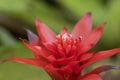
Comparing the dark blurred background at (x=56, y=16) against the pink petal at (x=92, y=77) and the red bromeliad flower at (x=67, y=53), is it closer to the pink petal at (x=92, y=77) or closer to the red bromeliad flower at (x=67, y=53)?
the red bromeliad flower at (x=67, y=53)

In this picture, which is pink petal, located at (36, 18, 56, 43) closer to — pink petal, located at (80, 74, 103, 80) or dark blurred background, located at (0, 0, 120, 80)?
pink petal, located at (80, 74, 103, 80)

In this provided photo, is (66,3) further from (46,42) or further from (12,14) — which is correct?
(46,42)

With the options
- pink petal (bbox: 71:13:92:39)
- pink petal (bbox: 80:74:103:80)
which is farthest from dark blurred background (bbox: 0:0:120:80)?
pink petal (bbox: 80:74:103:80)

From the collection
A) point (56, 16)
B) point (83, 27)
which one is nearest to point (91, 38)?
point (83, 27)

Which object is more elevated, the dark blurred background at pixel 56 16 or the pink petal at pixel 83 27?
the dark blurred background at pixel 56 16

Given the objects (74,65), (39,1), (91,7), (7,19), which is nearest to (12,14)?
(7,19)

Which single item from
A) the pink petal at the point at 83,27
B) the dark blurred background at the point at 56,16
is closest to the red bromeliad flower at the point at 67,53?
the pink petal at the point at 83,27

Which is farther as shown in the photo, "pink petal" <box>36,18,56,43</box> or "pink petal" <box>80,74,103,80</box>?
"pink petal" <box>36,18,56,43</box>

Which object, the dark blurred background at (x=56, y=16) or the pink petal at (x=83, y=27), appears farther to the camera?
the dark blurred background at (x=56, y=16)

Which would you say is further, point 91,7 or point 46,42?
point 91,7
